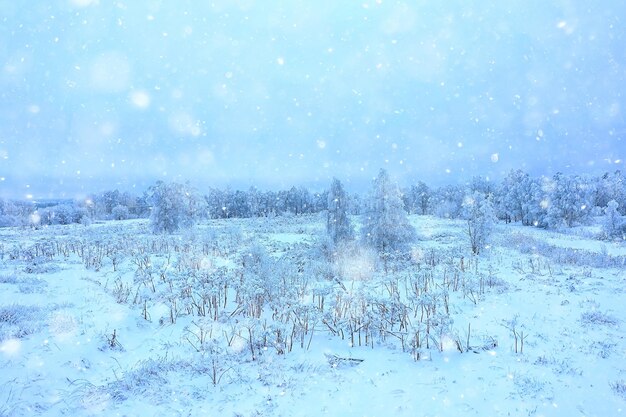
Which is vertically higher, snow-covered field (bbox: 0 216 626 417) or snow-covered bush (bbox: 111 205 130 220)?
snow-covered bush (bbox: 111 205 130 220)

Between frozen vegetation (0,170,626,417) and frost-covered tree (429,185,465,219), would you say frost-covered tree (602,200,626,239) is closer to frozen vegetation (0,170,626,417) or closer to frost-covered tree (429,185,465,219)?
frozen vegetation (0,170,626,417)

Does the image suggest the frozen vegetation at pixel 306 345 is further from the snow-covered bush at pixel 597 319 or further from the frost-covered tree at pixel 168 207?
the frost-covered tree at pixel 168 207

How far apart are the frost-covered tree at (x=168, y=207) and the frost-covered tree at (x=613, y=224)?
41.7 meters

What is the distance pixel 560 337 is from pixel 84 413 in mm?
10948

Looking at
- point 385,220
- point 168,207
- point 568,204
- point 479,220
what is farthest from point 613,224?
point 168,207

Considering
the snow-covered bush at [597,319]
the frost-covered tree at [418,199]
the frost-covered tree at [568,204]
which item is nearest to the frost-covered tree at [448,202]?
the frost-covered tree at [418,199]

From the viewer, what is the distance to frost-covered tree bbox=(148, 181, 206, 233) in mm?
36344

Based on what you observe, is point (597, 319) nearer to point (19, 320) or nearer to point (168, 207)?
point (19, 320)

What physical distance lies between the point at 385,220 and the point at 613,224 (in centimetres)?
2642

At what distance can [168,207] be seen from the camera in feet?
120

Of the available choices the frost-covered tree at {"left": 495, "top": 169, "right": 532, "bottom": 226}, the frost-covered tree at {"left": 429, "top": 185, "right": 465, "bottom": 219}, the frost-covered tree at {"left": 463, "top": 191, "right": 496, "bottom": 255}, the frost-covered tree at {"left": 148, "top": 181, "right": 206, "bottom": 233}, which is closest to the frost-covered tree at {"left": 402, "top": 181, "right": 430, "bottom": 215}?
the frost-covered tree at {"left": 429, "top": 185, "right": 465, "bottom": 219}

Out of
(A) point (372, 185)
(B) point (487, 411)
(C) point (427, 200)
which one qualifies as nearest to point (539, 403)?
(B) point (487, 411)

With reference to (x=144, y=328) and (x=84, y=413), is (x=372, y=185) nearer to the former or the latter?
(x=144, y=328)

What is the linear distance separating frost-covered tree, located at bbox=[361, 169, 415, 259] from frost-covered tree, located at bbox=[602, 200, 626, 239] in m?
23.7
